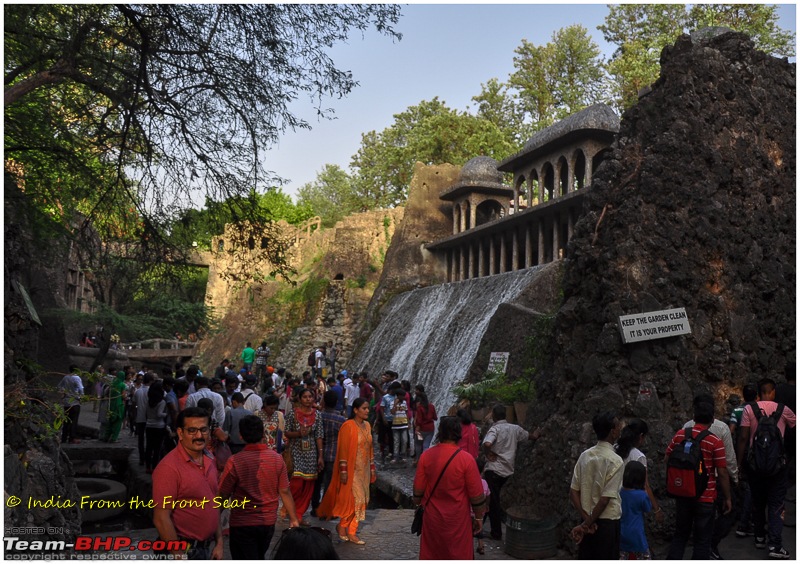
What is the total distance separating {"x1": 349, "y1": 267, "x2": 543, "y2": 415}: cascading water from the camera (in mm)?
20305

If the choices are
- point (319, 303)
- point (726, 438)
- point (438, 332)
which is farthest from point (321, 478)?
point (319, 303)

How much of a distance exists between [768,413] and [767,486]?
650mm

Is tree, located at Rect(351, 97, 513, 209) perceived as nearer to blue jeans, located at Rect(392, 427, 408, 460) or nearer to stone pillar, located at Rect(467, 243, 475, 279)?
stone pillar, located at Rect(467, 243, 475, 279)

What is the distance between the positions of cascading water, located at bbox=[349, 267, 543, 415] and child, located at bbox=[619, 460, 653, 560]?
12.0 meters

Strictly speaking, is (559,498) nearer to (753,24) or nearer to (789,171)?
(789,171)

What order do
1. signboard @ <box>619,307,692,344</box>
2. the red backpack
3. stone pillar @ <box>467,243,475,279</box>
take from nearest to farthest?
the red backpack < signboard @ <box>619,307,692,344</box> < stone pillar @ <box>467,243,475,279</box>

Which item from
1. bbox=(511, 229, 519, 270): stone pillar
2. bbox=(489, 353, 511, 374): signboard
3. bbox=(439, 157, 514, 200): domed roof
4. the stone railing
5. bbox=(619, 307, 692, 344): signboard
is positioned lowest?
bbox=(489, 353, 511, 374): signboard

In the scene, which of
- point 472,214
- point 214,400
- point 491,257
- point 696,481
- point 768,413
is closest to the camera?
point 696,481

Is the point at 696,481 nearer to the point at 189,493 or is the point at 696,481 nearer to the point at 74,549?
the point at 189,493

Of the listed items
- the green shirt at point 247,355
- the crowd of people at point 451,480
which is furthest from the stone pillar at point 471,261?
the crowd of people at point 451,480

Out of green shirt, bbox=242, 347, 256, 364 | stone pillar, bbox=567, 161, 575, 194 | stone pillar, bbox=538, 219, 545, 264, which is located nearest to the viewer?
stone pillar, bbox=567, 161, 575, 194

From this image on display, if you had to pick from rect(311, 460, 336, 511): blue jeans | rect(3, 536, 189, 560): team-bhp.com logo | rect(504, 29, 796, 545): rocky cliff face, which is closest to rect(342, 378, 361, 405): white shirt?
rect(311, 460, 336, 511): blue jeans

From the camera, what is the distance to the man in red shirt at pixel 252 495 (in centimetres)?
497

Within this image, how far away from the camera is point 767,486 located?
6.51 m
